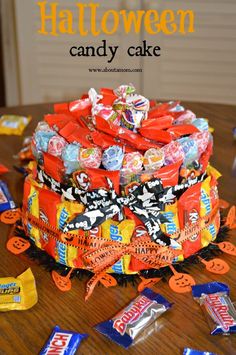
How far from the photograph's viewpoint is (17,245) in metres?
1.16

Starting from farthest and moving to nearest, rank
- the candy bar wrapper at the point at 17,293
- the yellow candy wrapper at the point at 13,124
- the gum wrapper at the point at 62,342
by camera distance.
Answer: the yellow candy wrapper at the point at 13,124
the candy bar wrapper at the point at 17,293
the gum wrapper at the point at 62,342

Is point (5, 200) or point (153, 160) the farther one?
point (5, 200)

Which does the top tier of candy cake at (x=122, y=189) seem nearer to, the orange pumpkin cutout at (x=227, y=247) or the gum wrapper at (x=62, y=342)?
the orange pumpkin cutout at (x=227, y=247)

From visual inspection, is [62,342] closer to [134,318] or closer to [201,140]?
[134,318]

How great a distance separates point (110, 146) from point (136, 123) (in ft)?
0.32

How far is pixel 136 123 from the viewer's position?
112 cm

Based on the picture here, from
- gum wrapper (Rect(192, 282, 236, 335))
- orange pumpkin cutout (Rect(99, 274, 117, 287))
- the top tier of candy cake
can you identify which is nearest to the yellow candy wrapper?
the top tier of candy cake

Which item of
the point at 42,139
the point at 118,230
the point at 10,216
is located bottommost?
the point at 10,216

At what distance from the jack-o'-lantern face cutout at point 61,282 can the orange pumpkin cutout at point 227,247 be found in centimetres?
32

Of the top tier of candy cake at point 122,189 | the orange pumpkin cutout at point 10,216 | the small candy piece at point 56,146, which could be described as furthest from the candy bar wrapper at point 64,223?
the orange pumpkin cutout at point 10,216

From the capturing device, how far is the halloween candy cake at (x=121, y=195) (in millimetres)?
1030

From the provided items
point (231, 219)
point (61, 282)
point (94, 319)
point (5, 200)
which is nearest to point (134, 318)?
point (94, 319)

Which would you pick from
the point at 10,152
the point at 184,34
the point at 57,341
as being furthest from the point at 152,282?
the point at 184,34

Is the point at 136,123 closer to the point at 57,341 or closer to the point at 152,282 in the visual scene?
the point at 152,282
